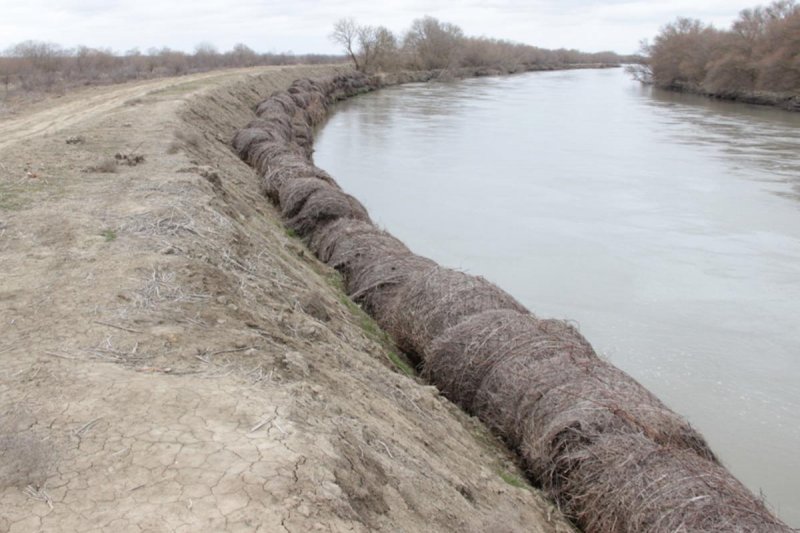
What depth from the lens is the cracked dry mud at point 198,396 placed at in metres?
3.20

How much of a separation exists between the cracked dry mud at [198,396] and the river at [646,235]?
3.49m

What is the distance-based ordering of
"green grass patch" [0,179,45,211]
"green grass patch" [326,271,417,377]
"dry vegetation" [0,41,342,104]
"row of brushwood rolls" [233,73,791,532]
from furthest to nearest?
1. "dry vegetation" [0,41,342,104]
2. "green grass patch" [0,179,45,211]
3. "green grass patch" [326,271,417,377]
4. "row of brushwood rolls" [233,73,791,532]

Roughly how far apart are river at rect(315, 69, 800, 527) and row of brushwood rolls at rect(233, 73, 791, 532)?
6.22ft

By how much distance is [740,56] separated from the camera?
46.2 metres

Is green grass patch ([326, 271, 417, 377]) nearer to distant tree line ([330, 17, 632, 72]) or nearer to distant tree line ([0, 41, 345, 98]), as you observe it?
distant tree line ([0, 41, 345, 98])

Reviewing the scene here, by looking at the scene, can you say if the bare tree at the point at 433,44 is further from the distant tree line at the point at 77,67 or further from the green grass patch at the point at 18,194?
the green grass patch at the point at 18,194

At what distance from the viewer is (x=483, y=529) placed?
416 cm

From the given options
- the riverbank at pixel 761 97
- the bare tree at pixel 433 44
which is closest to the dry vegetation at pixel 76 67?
the bare tree at pixel 433 44

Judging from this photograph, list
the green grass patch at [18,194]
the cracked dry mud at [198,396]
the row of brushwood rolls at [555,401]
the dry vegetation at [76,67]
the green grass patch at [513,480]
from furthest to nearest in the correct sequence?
the dry vegetation at [76,67] < the green grass patch at [18,194] < the green grass patch at [513,480] < the row of brushwood rolls at [555,401] < the cracked dry mud at [198,396]

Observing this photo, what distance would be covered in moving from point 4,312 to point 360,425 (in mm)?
2974

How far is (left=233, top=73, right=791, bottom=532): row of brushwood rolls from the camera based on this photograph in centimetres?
484

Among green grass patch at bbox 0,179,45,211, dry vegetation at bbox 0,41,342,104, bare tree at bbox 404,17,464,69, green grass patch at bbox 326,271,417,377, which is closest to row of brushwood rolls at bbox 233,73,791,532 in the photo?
green grass patch at bbox 326,271,417,377

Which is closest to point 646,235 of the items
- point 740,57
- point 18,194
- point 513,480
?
point 513,480

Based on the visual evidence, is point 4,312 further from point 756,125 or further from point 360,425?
point 756,125
